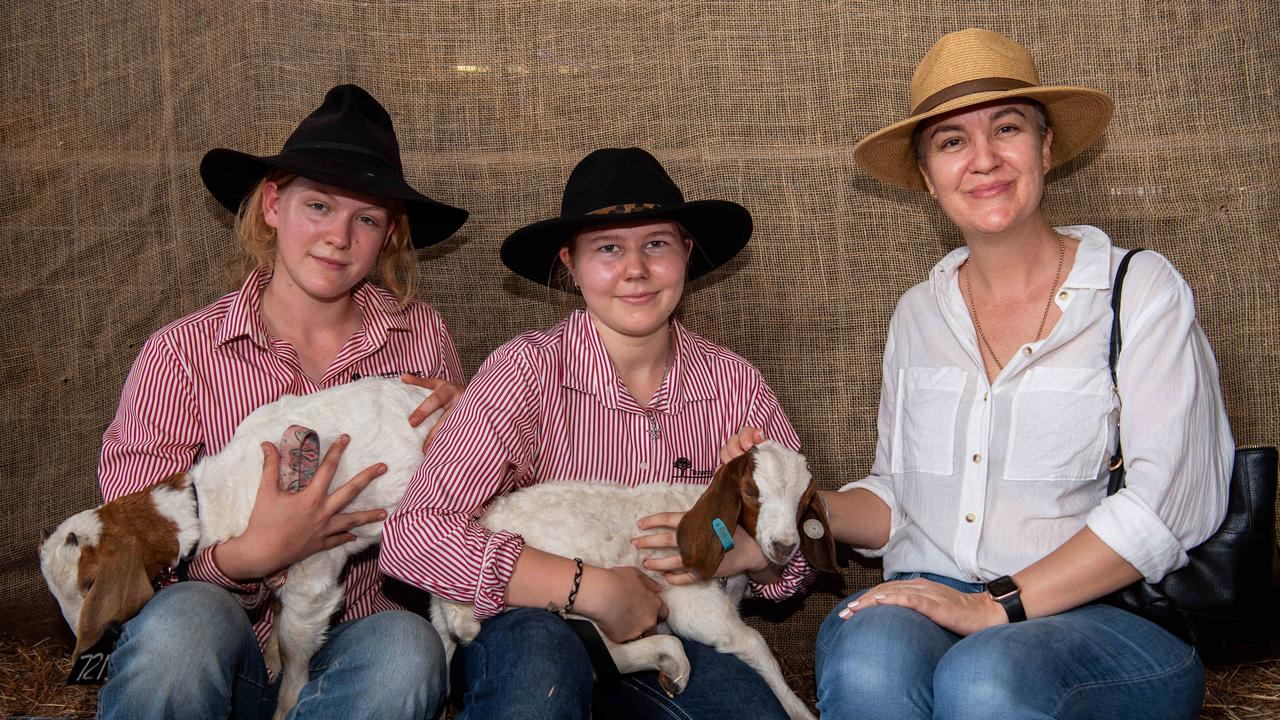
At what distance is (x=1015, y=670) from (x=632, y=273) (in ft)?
4.54

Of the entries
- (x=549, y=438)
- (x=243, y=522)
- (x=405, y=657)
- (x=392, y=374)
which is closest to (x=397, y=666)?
(x=405, y=657)

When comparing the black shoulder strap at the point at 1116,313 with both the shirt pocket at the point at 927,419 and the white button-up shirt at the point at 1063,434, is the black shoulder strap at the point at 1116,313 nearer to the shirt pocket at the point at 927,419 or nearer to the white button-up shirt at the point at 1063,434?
the white button-up shirt at the point at 1063,434

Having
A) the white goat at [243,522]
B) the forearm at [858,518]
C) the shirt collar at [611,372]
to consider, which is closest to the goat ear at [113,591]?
the white goat at [243,522]

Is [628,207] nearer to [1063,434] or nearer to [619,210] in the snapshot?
[619,210]

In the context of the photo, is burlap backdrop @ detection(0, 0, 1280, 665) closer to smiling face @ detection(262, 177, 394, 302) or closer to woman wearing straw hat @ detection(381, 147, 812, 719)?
woman wearing straw hat @ detection(381, 147, 812, 719)

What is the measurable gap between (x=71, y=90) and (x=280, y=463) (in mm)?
2009

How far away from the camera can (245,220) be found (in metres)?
3.03

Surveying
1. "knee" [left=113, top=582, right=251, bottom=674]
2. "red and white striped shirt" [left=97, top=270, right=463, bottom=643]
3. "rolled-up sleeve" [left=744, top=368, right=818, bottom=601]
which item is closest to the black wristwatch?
"rolled-up sleeve" [left=744, top=368, right=818, bottom=601]

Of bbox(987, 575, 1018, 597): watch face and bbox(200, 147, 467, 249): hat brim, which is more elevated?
bbox(200, 147, 467, 249): hat brim

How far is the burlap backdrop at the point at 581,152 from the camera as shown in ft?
11.6

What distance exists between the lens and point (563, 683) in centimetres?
225

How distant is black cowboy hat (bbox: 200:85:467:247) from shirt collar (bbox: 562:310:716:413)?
1.98 ft

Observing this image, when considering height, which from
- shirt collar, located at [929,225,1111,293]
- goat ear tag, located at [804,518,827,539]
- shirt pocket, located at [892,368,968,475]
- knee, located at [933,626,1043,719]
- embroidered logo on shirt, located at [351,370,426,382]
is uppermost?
shirt collar, located at [929,225,1111,293]

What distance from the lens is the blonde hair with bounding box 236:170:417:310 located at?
3.01 meters
